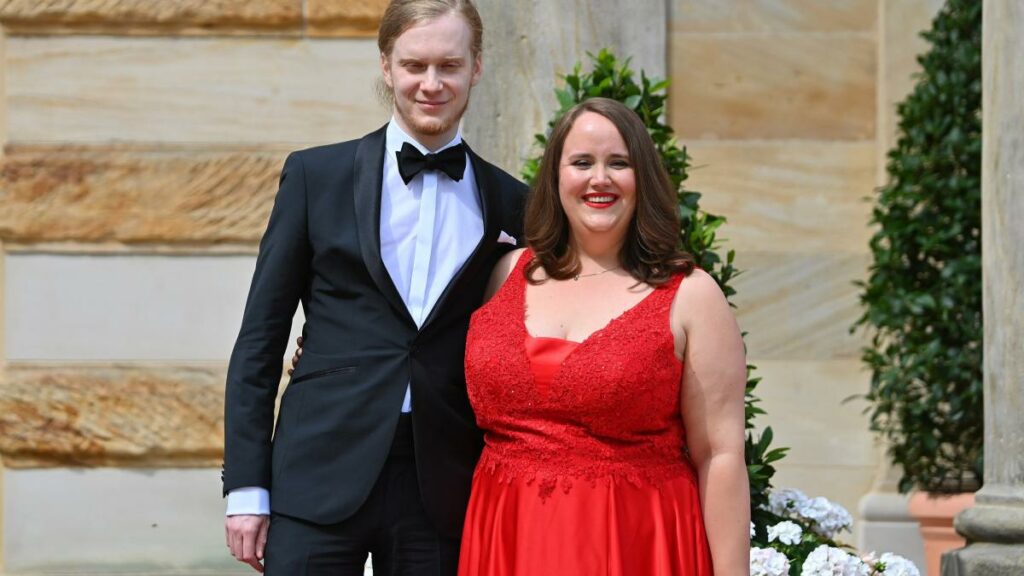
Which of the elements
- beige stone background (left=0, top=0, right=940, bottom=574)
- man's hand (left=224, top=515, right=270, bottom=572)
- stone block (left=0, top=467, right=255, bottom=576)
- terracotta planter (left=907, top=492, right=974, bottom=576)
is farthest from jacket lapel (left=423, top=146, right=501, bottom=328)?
terracotta planter (left=907, top=492, right=974, bottom=576)

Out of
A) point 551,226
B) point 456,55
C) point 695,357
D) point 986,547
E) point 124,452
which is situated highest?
point 456,55

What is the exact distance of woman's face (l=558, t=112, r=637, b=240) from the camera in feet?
10.3

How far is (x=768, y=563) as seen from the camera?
4.02 metres

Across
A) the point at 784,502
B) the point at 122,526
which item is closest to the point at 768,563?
the point at 784,502

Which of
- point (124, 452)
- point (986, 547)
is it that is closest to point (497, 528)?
point (124, 452)

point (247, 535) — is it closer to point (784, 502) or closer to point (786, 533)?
point (786, 533)

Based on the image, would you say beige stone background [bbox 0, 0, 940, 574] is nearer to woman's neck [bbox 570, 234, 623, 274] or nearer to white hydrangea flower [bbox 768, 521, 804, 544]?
white hydrangea flower [bbox 768, 521, 804, 544]

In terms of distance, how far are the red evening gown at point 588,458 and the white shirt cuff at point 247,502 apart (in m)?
0.42

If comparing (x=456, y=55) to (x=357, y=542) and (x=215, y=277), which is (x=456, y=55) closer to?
(x=357, y=542)

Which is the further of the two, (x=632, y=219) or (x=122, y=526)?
(x=122, y=526)

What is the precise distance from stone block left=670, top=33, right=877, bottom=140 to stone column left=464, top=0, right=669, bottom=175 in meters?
1.00

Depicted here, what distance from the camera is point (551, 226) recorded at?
3264mm

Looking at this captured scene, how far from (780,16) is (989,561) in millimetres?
2299

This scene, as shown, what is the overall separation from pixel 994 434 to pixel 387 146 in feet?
8.77
